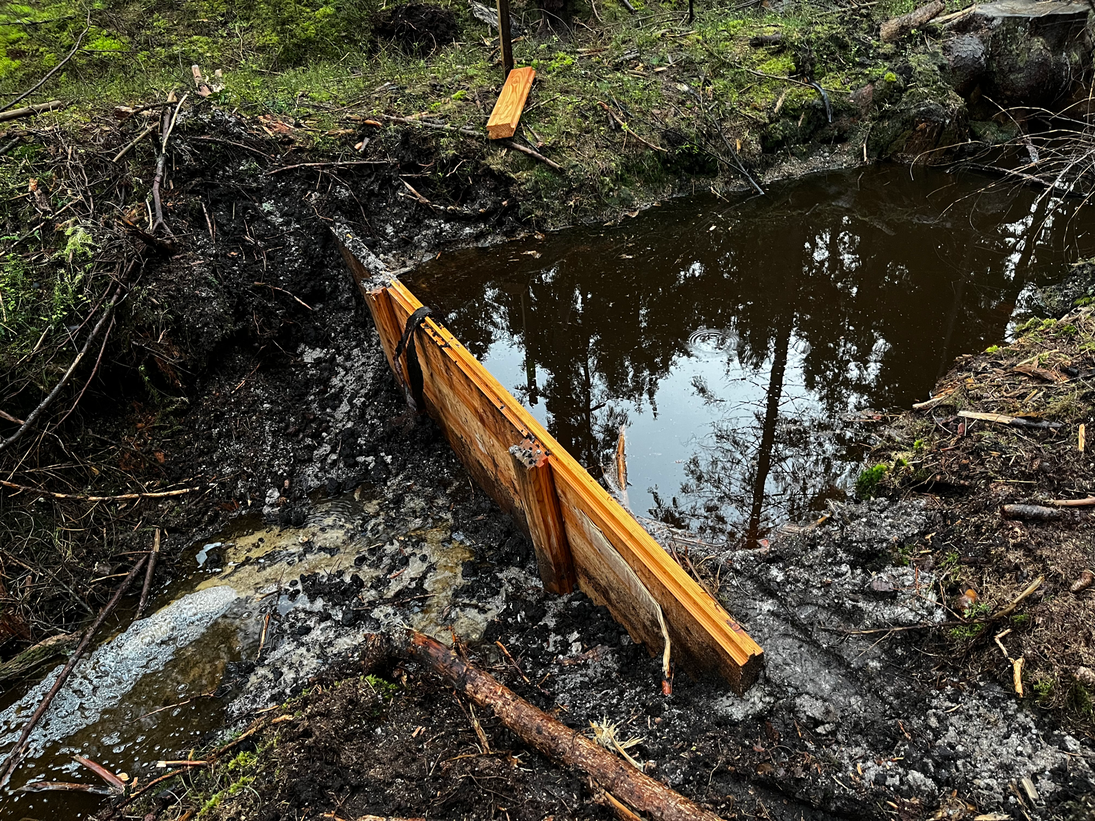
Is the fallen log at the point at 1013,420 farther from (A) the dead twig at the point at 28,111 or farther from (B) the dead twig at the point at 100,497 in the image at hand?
(A) the dead twig at the point at 28,111

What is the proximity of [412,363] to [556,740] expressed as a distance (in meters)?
2.74

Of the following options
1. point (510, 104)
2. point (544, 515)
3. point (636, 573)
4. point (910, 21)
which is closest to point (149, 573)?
point (544, 515)

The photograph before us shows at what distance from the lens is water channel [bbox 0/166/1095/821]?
332cm

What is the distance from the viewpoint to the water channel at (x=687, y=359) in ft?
10.9

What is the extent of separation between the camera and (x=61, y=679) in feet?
10.4

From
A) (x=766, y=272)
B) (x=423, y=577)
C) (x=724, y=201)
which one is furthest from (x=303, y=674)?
(x=724, y=201)

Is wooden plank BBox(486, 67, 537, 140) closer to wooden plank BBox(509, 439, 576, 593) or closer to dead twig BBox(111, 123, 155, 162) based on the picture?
dead twig BBox(111, 123, 155, 162)

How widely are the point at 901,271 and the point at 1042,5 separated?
5.42 metres

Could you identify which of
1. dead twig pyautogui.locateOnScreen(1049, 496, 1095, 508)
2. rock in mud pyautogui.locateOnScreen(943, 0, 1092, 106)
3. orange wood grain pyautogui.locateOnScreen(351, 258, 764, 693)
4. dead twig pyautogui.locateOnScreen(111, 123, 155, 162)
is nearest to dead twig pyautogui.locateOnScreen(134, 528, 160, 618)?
orange wood grain pyautogui.locateOnScreen(351, 258, 764, 693)

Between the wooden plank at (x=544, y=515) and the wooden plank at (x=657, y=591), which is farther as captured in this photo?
the wooden plank at (x=544, y=515)

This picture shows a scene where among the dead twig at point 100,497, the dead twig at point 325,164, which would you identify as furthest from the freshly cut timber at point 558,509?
the dead twig at point 325,164

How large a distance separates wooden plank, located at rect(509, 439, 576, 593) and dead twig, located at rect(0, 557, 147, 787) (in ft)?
8.56

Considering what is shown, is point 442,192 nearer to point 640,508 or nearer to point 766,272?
point 766,272

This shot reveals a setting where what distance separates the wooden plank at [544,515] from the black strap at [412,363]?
1.51 m
